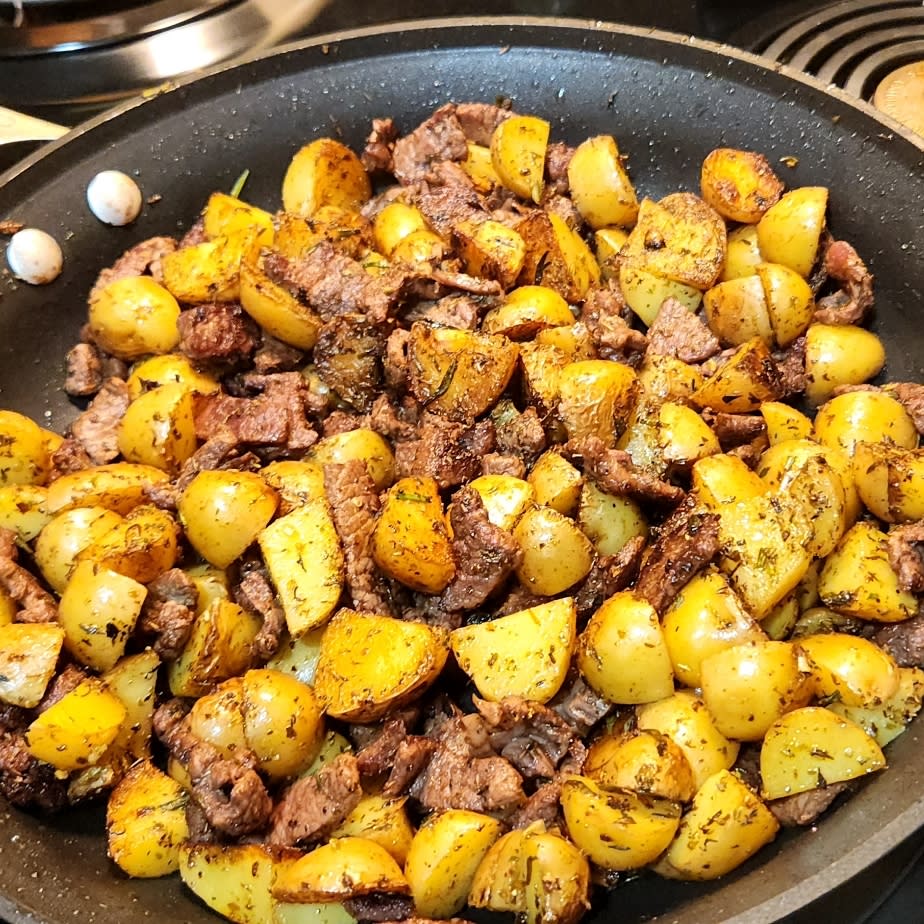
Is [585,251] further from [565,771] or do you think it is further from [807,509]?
[565,771]

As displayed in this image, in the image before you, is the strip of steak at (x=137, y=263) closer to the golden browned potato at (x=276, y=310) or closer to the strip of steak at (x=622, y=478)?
the golden browned potato at (x=276, y=310)

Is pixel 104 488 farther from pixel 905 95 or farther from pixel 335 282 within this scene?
pixel 905 95

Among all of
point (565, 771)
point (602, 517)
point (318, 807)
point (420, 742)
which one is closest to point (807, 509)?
point (602, 517)

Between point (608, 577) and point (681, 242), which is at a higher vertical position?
point (681, 242)

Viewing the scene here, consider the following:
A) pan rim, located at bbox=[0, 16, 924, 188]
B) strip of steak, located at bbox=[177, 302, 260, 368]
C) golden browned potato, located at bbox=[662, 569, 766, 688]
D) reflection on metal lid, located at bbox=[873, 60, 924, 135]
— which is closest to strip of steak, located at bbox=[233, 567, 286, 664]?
strip of steak, located at bbox=[177, 302, 260, 368]

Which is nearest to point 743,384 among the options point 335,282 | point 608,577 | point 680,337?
point 680,337

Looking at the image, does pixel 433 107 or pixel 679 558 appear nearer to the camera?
pixel 679 558

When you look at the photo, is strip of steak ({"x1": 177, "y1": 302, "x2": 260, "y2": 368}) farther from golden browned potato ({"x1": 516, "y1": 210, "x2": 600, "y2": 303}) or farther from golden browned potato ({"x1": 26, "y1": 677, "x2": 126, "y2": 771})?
golden browned potato ({"x1": 26, "y1": 677, "x2": 126, "y2": 771})
